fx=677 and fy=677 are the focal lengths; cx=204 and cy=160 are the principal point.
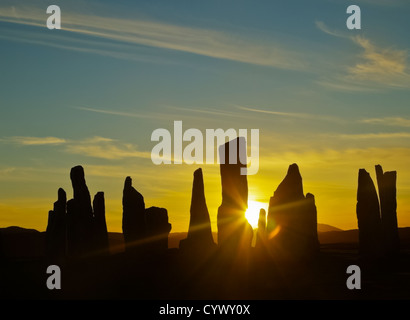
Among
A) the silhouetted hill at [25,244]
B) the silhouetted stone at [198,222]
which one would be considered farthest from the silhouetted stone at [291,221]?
the silhouetted hill at [25,244]

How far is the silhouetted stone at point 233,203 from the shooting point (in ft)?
120

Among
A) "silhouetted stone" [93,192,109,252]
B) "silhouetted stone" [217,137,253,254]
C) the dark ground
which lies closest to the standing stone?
"silhouetted stone" [93,192,109,252]

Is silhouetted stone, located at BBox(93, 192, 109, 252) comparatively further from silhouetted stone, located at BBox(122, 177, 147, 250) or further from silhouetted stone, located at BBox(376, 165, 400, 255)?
silhouetted stone, located at BBox(376, 165, 400, 255)

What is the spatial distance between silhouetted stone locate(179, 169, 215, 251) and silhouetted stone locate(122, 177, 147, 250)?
146 inches

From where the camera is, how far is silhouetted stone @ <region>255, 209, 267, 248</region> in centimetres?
3907

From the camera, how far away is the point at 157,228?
4444cm

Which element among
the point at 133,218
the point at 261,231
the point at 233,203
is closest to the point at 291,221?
the point at 233,203

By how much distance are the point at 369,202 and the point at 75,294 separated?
18.2 m

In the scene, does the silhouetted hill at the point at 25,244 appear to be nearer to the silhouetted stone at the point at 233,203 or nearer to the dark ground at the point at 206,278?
the dark ground at the point at 206,278

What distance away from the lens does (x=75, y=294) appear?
A: 2862cm

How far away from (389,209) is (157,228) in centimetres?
1479

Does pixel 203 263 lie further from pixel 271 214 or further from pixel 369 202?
pixel 369 202
